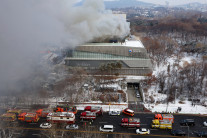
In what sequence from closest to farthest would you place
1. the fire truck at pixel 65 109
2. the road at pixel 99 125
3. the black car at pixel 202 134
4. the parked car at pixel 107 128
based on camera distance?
the black car at pixel 202 134 < the road at pixel 99 125 < the parked car at pixel 107 128 < the fire truck at pixel 65 109

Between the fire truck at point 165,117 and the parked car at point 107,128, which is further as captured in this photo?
the fire truck at point 165,117

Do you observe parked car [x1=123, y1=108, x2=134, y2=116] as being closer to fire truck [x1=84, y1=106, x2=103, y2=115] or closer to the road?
the road

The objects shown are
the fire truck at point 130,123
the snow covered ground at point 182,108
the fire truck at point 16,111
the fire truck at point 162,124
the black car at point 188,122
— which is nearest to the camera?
the fire truck at point 162,124

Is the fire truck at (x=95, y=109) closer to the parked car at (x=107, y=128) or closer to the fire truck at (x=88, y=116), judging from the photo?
the fire truck at (x=88, y=116)

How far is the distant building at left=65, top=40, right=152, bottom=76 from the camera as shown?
22.6 m

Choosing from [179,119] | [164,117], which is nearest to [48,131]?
[164,117]

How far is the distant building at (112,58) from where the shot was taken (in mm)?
22594

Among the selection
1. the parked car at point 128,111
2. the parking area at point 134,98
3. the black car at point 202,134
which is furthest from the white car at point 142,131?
the black car at point 202,134

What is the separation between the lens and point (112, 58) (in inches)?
899

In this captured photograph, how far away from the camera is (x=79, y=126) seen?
13938mm

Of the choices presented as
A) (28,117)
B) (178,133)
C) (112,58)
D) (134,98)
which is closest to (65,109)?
(28,117)

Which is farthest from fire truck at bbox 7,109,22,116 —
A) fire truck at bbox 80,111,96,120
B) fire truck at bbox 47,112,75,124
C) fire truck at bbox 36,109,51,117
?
fire truck at bbox 80,111,96,120

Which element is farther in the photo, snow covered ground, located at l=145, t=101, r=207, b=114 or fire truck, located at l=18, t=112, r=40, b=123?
snow covered ground, located at l=145, t=101, r=207, b=114

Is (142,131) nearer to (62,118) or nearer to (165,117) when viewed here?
(165,117)
